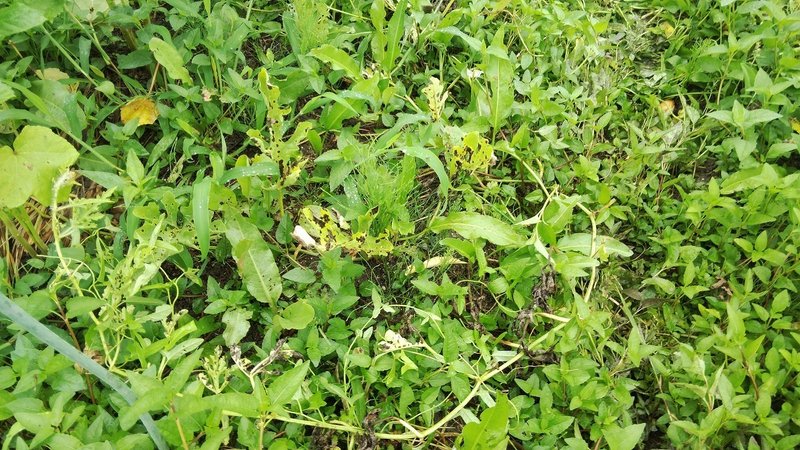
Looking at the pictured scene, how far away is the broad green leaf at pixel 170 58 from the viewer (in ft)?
7.31

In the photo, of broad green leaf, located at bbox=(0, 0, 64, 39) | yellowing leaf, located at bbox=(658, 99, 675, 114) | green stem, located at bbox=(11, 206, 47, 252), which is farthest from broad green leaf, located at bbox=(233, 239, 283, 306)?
yellowing leaf, located at bbox=(658, 99, 675, 114)

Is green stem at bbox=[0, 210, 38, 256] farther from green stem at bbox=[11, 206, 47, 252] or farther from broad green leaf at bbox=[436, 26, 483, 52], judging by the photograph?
broad green leaf at bbox=[436, 26, 483, 52]

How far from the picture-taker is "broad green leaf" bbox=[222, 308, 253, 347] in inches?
73.8

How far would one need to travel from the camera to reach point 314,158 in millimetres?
2354

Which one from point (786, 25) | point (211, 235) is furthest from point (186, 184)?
point (786, 25)

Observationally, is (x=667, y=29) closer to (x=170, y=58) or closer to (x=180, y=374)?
(x=170, y=58)

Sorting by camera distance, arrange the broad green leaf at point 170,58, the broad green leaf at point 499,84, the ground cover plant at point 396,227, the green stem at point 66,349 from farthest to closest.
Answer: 1. the broad green leaf at point 499,84
2. the broad green leaf at point 170,58
3. the ground cover plant at point 396,227
4. the green stem at point 66,349

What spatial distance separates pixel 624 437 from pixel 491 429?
0.40m

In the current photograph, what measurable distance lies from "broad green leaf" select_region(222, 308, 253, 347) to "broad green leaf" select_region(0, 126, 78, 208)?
62cm

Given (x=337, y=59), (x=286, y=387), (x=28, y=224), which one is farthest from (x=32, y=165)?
(x=337, y=59)

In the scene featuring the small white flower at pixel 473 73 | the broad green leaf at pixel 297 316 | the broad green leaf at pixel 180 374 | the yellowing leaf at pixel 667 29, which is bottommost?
the broad green leaf at pixel 297 316

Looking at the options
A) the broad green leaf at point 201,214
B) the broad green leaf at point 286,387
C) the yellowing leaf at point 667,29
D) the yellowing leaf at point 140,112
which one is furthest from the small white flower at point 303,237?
the yellowing leaf at point 667,29

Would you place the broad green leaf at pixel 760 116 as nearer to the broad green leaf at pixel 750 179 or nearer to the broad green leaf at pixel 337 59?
the broad green leaf at pixel 750 179

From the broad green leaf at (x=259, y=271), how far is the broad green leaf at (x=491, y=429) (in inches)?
28.8
